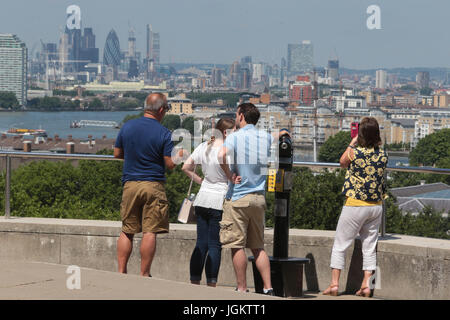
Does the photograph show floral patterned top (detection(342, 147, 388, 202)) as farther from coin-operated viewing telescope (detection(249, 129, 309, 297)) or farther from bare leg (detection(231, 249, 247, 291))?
bare leg (detection(231, 249, 247, 291))

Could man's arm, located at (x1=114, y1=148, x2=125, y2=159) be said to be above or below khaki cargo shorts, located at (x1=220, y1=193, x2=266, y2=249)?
above

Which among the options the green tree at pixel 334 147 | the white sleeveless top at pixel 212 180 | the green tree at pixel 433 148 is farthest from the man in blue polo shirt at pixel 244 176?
the green tree at pixel 433 148

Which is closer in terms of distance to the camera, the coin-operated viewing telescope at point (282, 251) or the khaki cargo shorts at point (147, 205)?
the khaki cargo shorts at point (147, 205)

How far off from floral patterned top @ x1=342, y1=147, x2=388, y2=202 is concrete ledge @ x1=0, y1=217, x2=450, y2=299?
0.73 m

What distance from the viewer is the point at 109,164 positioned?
11.0 m

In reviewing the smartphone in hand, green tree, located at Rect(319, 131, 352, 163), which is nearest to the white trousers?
the smartphone in hand

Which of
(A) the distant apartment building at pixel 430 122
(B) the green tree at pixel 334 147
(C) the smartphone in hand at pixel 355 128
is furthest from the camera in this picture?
(A) the distant apartment building at pixel 430 122

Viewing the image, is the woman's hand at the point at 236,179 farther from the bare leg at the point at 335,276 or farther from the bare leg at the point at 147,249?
the bare leg at the point at 335,276

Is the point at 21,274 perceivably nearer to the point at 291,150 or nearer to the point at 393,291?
the point at 291,150

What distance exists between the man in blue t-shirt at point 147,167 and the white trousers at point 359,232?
1537 mm

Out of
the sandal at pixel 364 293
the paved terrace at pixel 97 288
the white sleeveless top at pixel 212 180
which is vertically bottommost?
the sandal at pixel 364 293

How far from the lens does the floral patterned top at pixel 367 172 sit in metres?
7.02

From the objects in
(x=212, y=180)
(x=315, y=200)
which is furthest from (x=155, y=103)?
(x=315, y=200)

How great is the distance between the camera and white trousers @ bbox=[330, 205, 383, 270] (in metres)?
7.08
